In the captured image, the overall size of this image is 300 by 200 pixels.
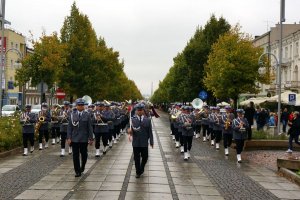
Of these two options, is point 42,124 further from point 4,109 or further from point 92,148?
Answer: point 4,109

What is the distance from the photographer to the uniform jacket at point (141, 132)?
13.0 m

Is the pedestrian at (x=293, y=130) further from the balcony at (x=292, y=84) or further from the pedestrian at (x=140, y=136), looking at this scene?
the balcony at (x=292, y=84)

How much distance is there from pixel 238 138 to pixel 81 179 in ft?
21.7

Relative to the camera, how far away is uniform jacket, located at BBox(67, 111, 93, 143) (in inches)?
513

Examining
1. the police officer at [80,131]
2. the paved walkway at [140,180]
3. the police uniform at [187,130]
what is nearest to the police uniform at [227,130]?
the paved walkway at [140,180]

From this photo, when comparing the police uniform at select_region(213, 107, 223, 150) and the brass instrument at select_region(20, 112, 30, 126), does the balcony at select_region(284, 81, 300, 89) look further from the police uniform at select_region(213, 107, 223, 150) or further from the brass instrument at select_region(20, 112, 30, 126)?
the brass instrument at select_region(20, 112, 30, 126)

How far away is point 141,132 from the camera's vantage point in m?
13.1

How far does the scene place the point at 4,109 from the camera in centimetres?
4259

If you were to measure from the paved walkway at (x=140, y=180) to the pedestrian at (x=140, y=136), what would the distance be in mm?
476

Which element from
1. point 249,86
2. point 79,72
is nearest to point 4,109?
point 79,72

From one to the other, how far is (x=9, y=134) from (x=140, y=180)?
8.04 m

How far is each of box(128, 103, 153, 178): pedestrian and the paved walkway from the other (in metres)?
0.48

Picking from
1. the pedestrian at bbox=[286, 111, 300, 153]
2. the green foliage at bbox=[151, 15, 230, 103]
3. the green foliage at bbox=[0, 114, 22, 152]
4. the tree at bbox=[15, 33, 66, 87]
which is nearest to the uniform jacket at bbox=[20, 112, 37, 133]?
the green foliage at bbox=[0, 114, 22, 152]

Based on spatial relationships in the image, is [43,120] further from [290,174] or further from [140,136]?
[290,174]
